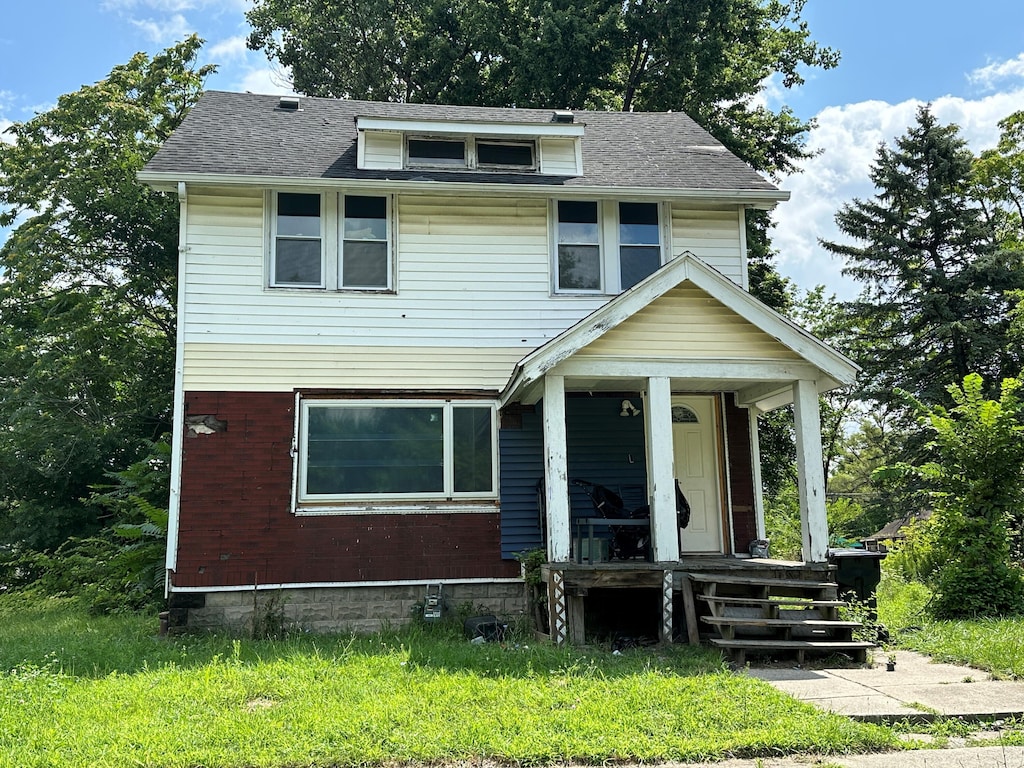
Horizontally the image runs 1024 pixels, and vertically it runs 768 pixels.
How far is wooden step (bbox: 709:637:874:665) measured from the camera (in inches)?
313

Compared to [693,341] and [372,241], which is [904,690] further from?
[372,241]

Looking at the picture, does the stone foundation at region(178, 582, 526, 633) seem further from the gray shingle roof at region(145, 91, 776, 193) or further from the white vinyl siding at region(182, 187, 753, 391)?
the gray shingle roof at region(145, 91, 776, 193)

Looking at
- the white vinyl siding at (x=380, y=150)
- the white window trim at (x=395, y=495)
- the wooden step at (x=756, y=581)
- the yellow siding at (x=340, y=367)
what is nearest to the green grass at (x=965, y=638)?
the wooden step at (x=756, y=581)

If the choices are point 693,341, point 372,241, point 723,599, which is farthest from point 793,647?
point 372,241

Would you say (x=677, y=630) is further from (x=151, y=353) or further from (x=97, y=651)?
(x=151, y=353)

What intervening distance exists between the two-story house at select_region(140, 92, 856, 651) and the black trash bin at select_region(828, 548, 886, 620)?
1001 mm

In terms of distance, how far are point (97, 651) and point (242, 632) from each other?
1699 mm

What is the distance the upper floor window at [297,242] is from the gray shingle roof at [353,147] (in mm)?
420

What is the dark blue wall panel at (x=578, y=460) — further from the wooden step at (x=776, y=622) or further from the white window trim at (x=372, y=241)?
the wooden step at (x=776, y=622)

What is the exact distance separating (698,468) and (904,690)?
16.3ft

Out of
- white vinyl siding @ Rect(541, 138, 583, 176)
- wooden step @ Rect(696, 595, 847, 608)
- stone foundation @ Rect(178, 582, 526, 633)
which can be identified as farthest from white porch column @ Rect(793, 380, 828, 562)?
white vinyl siding @ Rect(541, 138, 583, 176)

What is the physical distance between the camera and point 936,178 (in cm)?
2414

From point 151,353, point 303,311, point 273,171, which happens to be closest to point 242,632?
point 303,311

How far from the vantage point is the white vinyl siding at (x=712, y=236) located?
11.7 m
